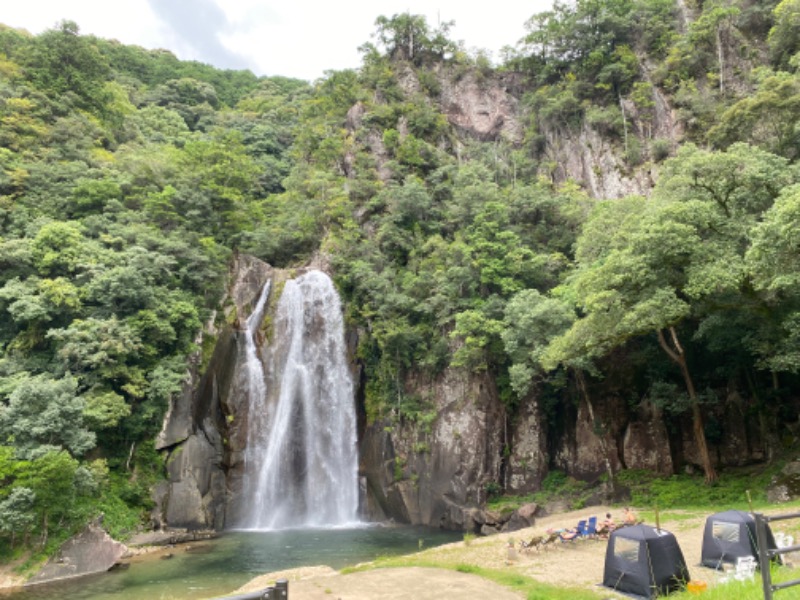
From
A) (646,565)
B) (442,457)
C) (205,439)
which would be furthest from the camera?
(442,457)

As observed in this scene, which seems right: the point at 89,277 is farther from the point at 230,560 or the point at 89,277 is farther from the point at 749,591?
the point at 749,591

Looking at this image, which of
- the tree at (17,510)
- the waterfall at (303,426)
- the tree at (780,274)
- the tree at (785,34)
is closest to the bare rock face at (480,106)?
the tree at (785,34)

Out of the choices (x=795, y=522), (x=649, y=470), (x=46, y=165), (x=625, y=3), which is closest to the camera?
(x=795, y=522)

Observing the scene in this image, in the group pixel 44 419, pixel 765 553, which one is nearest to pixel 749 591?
pixel 765 553

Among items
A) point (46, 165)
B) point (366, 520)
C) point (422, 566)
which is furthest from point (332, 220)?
point (422, 566)

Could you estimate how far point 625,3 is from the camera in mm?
38344

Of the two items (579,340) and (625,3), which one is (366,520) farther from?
(625,3)

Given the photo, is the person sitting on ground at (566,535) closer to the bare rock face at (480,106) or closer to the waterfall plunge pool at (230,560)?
the waterfall plunge pool at (230,560)

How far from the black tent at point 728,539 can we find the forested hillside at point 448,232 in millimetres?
6826

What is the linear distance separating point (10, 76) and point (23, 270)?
60.5 feet

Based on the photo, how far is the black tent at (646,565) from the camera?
29.4 ft

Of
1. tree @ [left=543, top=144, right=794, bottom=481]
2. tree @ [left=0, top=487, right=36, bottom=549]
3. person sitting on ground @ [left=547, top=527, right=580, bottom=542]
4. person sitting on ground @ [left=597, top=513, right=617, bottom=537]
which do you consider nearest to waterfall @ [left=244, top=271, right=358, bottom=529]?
tree @ [left=0, top=487, right=36, bottom=549]

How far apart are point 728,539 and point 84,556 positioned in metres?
17.5

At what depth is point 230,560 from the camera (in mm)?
16609
